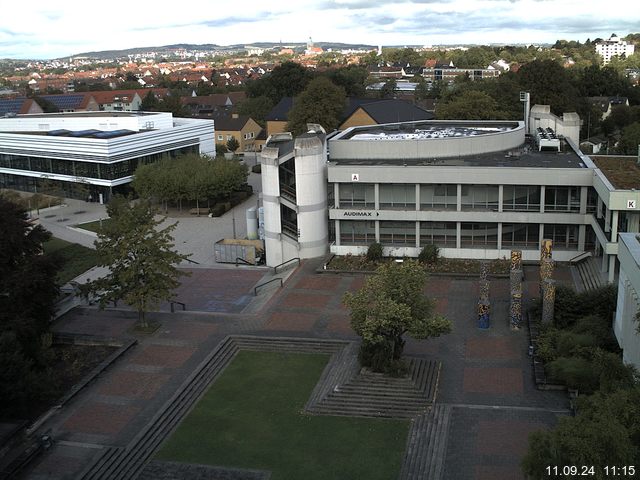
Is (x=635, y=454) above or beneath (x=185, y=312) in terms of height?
above

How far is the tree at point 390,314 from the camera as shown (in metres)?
24.6

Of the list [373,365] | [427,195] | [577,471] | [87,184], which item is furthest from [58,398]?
[87,184]

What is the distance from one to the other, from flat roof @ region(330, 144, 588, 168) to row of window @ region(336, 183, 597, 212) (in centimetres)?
187

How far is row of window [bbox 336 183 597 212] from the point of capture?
125 ft

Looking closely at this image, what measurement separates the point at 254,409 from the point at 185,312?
34.6 feet

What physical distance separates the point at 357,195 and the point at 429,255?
5507 millimetres

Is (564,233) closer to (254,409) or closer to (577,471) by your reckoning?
(254,409)

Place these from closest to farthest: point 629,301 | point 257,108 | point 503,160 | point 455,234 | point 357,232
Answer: point 629,301
point 455,234
point 357,232
point 503,160
point 257,108

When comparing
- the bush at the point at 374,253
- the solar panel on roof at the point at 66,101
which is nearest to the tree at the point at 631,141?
the bush at the point at 374,253

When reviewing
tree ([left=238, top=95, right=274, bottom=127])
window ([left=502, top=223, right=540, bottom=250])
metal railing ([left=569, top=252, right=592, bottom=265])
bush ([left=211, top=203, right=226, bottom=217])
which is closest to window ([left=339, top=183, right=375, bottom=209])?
window ([left=502, top=223, right=540, bottom=250])

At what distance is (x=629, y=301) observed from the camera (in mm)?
24000

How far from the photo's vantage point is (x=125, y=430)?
76.0 feet

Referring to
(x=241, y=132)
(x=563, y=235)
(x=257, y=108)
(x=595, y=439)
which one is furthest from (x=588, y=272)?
(x=257, y=108)

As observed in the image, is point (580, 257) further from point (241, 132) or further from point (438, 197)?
point (241, 132)
